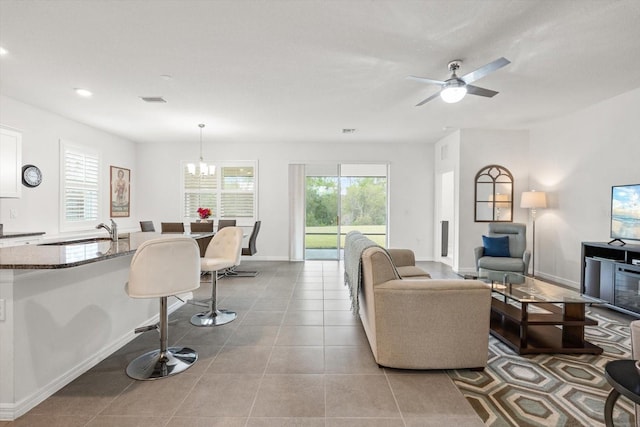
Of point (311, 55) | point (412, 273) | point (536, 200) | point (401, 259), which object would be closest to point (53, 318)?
point (311, 55)

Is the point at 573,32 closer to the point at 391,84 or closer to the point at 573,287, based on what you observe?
the point at 391,84

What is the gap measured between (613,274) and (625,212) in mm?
855

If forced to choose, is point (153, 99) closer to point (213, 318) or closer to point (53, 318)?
point (213, 318)

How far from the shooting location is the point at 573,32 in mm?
2586

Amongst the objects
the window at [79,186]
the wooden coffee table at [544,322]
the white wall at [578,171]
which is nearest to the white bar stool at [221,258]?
the wooden coffee table at [544,322]

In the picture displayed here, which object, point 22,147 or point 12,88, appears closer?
point 12,88

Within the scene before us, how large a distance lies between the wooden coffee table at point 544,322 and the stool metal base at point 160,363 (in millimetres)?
2706

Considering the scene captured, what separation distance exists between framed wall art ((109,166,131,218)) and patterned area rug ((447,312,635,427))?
685 cm

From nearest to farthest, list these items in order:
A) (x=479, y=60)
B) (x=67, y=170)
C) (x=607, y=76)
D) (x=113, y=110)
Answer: (x=479, y=60), (x=607, y=76), (x=113, y=110), (x=67, y=170)

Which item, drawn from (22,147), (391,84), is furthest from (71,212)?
(391,84)

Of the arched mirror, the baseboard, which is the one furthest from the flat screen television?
the baseboard

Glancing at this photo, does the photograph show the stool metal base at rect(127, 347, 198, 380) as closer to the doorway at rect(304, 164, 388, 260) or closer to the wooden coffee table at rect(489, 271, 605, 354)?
the wooden coffee table at rect(489, 271, 605, 354)

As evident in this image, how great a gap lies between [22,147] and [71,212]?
4.29 ft

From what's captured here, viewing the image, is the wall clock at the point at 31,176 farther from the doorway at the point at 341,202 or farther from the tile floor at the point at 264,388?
the doorway at the point at 341,202
